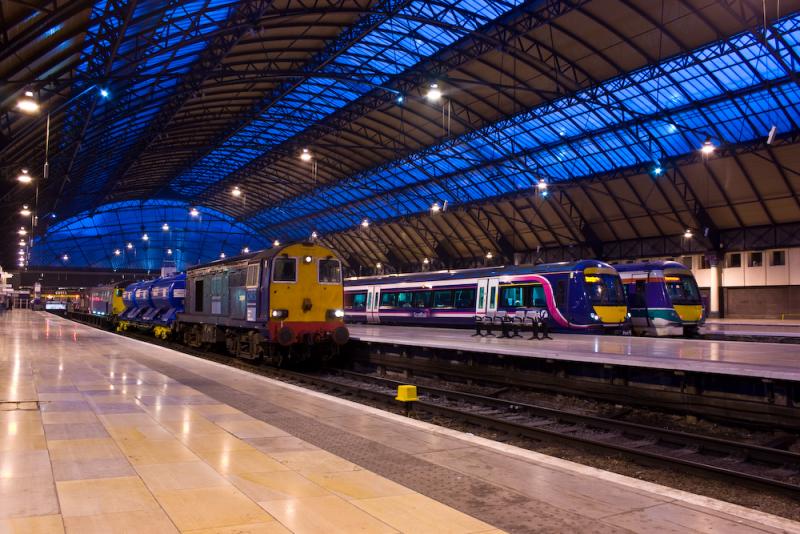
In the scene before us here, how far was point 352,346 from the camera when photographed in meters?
22.7

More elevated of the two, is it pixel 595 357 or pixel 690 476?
pixel 595 357

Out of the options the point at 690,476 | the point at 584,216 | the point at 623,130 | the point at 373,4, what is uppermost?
the point at 373,4

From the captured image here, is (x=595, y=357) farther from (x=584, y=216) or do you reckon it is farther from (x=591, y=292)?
(x=584, y=216)

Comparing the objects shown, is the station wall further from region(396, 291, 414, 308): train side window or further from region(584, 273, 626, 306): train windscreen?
region(396, 291, 414, 308): train side window

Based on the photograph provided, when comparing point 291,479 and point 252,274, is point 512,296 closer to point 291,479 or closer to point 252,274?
point 252,274

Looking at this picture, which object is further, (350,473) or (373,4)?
(373,4)

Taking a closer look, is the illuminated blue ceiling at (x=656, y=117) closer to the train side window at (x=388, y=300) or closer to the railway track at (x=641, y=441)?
the train side window at (x=388, y=300)

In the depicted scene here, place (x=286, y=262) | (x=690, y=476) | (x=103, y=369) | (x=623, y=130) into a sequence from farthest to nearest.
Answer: (x=623, y=130)
(x=286, y=262)
(x=103, y=369)
(x=690, y=476)

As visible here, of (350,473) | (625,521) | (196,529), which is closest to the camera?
(196,529)

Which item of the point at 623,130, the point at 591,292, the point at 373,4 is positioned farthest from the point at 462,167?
the point at 591,292

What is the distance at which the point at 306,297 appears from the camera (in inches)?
737

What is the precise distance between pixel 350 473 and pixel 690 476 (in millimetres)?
4887

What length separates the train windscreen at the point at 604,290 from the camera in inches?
939

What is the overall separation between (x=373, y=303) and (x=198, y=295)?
15283mm
